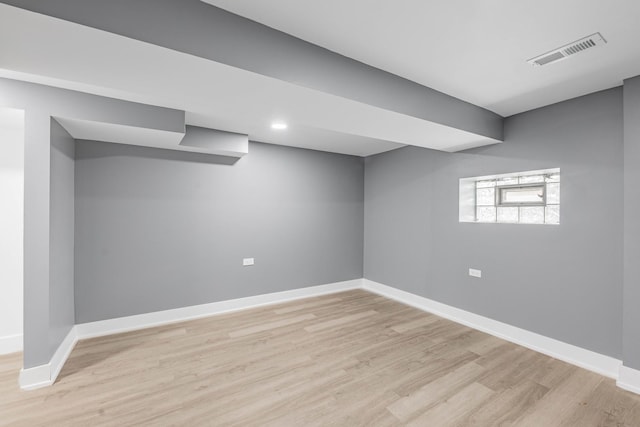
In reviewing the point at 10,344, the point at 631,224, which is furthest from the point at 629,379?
the point at 10,344

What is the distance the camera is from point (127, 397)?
6.86 feet

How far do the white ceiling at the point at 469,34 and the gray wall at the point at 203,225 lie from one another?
255cm

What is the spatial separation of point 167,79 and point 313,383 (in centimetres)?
245

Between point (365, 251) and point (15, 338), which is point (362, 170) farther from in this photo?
point (15, 338)

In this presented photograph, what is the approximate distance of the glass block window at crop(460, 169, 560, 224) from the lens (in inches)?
116

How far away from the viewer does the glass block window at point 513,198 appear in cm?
294

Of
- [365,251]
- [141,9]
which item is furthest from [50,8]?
[365,251]

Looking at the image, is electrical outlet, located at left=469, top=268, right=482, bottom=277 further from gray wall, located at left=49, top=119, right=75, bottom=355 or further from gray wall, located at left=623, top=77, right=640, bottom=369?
gray wall, located at left=49, top=119, right=75, bottom=355

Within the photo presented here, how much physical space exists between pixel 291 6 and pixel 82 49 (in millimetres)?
1080

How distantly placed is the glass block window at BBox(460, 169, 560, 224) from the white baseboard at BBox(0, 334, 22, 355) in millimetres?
5058

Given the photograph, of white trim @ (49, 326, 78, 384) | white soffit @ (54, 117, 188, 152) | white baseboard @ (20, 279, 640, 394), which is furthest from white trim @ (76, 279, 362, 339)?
white soffit @ (54, 117, 188, 152)

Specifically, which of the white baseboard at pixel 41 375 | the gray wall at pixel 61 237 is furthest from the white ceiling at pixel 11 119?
the white baseboard at pixel 41 375

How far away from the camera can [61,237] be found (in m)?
2.57

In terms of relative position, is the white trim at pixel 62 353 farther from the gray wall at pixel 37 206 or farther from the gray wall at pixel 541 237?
the gray wall at pixel 541 237
